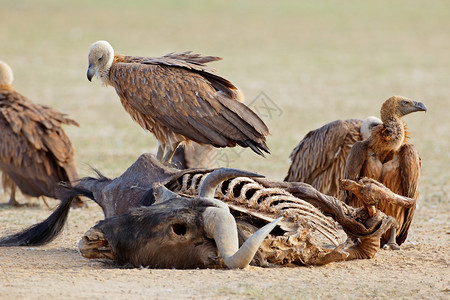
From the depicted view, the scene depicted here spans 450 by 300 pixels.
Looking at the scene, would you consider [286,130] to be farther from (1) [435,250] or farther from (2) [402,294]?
(2) [402,294]

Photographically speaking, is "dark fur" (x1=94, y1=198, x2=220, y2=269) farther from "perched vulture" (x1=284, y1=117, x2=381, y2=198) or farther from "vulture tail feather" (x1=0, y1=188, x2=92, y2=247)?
"perched vulture" (x1=284, y1=117, x2=381, y2=198)

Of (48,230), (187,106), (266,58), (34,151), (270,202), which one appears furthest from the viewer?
(266,58)

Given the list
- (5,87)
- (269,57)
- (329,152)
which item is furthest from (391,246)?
(269,57)

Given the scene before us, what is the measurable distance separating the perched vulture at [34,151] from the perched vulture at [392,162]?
419 cm

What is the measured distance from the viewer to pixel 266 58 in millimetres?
27297

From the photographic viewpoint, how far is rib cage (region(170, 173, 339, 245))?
18.9 feet

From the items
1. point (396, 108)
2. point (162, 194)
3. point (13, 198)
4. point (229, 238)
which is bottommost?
point (13, 198)

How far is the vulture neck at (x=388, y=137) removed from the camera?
274 inches

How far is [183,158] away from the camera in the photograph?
10.3 metres

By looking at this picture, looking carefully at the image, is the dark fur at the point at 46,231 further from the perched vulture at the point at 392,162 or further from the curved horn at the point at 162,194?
the perched vulture at the point at 392,162

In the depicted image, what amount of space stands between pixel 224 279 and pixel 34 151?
5.47 metres

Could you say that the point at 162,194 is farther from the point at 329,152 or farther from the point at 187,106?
the point at 329,152

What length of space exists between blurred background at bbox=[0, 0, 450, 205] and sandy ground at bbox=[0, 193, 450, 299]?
14.9ft

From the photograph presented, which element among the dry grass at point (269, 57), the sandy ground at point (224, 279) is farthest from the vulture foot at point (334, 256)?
the dry grass at point (269, 57)
